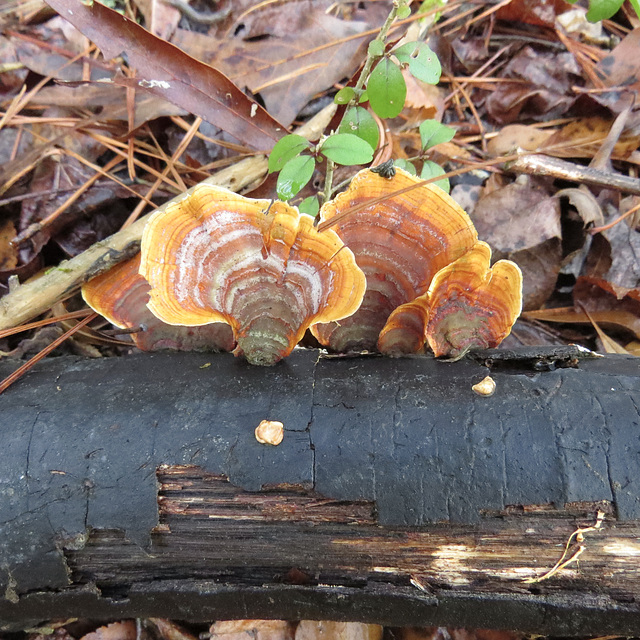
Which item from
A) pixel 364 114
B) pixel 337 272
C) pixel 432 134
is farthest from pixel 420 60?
pixel 337 272

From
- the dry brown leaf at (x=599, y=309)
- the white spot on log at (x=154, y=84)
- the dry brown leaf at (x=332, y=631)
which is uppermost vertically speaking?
the white spot on log at (x=154, y=84)

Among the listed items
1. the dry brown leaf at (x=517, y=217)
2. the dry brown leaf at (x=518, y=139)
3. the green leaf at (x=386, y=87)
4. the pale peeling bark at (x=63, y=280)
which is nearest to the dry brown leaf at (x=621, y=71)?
the dry brown leaf at (x=518, y=139)

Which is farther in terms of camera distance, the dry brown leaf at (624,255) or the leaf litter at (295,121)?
the dry brown leaf at (624,255)

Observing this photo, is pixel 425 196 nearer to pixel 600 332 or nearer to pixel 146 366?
pixel 146 366

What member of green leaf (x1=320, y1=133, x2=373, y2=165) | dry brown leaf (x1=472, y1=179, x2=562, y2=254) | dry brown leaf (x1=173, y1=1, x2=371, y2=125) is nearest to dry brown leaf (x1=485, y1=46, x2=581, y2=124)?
dry brown leaf (x1=472, y1=179, x2=562, y2=254)

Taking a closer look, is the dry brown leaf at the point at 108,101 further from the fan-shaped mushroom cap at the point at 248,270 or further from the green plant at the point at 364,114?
the fan-shaped mushroom cap at the point at 248,270

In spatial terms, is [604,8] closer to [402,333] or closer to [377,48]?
[377,48]

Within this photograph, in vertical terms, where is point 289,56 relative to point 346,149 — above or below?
above
